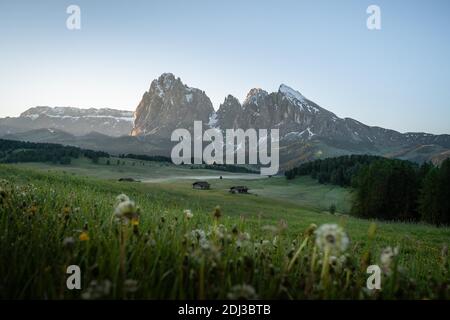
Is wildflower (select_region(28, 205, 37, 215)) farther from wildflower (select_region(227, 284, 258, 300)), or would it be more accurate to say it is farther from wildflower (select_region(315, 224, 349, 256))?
wildflower (select_region(315, 224, 349, 256))

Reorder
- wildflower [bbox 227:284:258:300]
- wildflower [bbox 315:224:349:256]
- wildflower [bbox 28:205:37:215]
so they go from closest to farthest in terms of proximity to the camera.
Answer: wildflower [bbox 227:284:258:300] → wildflower [bbox 315:224:349:256] → wildflower [bbox 28:205:37:215]

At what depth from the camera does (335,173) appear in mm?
187750

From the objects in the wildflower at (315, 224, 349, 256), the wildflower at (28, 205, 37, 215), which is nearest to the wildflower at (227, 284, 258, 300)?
the wildflower at (315, 224, 349, 256)

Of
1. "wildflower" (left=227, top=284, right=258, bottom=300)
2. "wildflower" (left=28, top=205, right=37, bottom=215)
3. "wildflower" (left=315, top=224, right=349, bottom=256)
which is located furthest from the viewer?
"wildflower" (left=28, top=205, right=37, bottom=215)

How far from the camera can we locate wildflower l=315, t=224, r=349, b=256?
2.92 meters

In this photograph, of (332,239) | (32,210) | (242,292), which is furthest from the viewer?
(32,210)

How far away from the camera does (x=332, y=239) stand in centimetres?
300

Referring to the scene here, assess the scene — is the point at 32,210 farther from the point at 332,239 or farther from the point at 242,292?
the point at 332,239

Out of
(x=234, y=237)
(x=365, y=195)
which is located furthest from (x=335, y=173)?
(x=234, y=237)

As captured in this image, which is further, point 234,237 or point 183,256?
point 234,237

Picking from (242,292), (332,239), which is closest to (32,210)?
(242,292)
